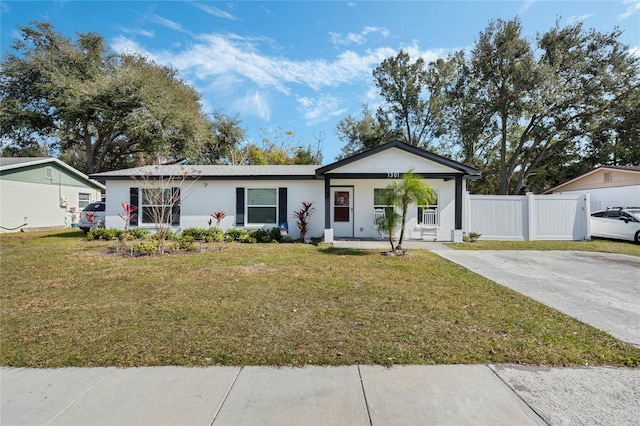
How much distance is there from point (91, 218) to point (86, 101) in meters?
10.6

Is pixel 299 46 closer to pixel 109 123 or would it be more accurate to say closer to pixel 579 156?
pixel 109 123

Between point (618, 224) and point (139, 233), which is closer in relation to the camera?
point (139, 233)

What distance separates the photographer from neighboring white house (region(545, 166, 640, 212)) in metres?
15.7

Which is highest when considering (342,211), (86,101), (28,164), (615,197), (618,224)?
(86,101)

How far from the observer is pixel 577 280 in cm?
629

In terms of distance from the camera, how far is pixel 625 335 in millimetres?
3613

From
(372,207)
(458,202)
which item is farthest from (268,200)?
(458,202)

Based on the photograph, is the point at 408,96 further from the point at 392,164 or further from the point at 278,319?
the point at 278,319

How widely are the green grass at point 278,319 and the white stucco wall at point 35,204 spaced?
12.0 meters

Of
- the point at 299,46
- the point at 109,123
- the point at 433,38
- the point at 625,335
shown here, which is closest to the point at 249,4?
the point at 299,46

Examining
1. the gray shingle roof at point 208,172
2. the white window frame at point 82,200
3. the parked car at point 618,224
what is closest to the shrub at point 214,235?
the gray shingle roof at point 208,172

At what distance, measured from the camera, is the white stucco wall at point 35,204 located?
15008 millimetres

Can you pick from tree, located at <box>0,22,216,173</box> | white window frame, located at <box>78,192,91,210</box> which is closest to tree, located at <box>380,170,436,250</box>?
tree, located at <box>0,22,216,173</box>

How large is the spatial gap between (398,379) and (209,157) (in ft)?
88.7
